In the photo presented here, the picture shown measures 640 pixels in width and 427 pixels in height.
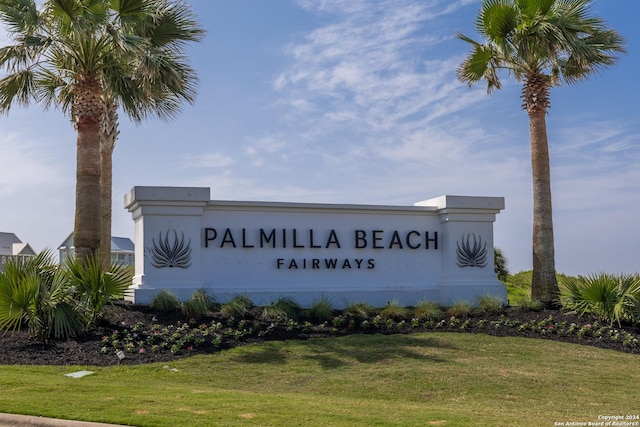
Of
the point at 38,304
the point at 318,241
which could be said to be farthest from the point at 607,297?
the point at 38,304

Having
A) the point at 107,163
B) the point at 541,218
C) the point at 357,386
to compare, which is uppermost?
the point at 107,163

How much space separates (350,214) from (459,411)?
36.3ft

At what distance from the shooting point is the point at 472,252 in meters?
20.8

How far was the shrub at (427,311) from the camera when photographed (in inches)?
702

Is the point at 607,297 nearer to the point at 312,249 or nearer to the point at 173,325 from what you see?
the point at 312,249

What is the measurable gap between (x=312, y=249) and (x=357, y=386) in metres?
8.58

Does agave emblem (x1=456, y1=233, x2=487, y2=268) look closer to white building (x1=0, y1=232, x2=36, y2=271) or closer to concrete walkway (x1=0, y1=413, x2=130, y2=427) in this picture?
concrete walkway (x1=0, y1=413, x2=130, y2=427)

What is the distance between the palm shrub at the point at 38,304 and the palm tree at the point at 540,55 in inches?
497

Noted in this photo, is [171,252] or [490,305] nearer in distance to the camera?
[171,252]

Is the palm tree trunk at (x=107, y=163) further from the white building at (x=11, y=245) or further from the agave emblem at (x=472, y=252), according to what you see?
the white building at (x=11, y=245)

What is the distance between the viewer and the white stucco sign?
1850 centimetres

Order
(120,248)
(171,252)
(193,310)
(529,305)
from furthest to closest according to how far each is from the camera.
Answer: (120,248) < (529,305) < (171,252) < (193,310)

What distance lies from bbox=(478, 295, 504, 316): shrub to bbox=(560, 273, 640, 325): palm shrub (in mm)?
1807

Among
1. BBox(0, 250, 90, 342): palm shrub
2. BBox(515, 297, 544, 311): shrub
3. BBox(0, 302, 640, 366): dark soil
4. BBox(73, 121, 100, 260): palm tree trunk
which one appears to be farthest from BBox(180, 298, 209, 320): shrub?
BBox(515, 297, 544, 311): shrub
